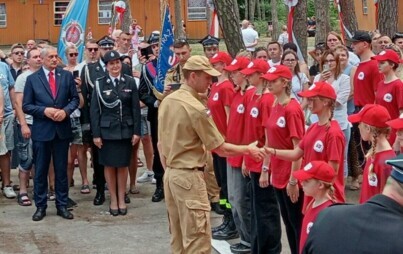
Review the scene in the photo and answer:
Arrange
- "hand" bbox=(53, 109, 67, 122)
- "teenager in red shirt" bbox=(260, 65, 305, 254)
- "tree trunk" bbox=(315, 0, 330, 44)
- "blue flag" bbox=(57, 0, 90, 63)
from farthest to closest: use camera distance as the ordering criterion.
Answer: "tree trunk" bbox=(315, 0, 330, 44)
"blue flag" bbox=(57, 0, 90, 63)
"hand" bbox=(53, 109, 67, 122)
"teenager in red shirt" bbox=(260, 65, 305, 254)

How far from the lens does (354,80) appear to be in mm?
9547

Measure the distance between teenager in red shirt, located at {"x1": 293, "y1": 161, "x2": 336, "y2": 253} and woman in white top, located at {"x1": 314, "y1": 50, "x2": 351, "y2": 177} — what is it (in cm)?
381

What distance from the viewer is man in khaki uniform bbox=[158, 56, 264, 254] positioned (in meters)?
6.18

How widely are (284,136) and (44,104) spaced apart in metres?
3.84

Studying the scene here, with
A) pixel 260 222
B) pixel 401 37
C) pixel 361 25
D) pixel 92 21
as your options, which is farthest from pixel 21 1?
pixel 260 222

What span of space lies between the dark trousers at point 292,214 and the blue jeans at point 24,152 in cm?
475

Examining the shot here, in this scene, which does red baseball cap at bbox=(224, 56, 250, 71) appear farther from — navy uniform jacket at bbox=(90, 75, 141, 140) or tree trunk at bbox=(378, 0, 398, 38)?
tree trunk at bbox=(378, 0, 398, 38)

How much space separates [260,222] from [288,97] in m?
1.21

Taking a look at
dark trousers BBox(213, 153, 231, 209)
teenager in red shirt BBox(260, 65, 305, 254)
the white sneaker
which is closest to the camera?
teenager in red shirt BBox(260, 65, 305, 254)

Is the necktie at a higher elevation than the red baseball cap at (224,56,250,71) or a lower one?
lower

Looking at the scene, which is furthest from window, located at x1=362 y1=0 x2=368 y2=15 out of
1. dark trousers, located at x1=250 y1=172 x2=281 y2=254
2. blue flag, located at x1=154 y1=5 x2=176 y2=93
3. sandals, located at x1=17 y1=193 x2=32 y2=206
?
dark trousers, located at x1=250 y1=172 x2=281 y2=254

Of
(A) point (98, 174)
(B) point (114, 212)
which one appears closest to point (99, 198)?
(A) point (98, 174)

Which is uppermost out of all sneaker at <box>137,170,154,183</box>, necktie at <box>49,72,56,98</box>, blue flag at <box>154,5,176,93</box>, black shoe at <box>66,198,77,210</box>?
blue flag at <box>154,5,176,93</box>

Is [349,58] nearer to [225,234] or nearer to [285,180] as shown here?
[225,234]
